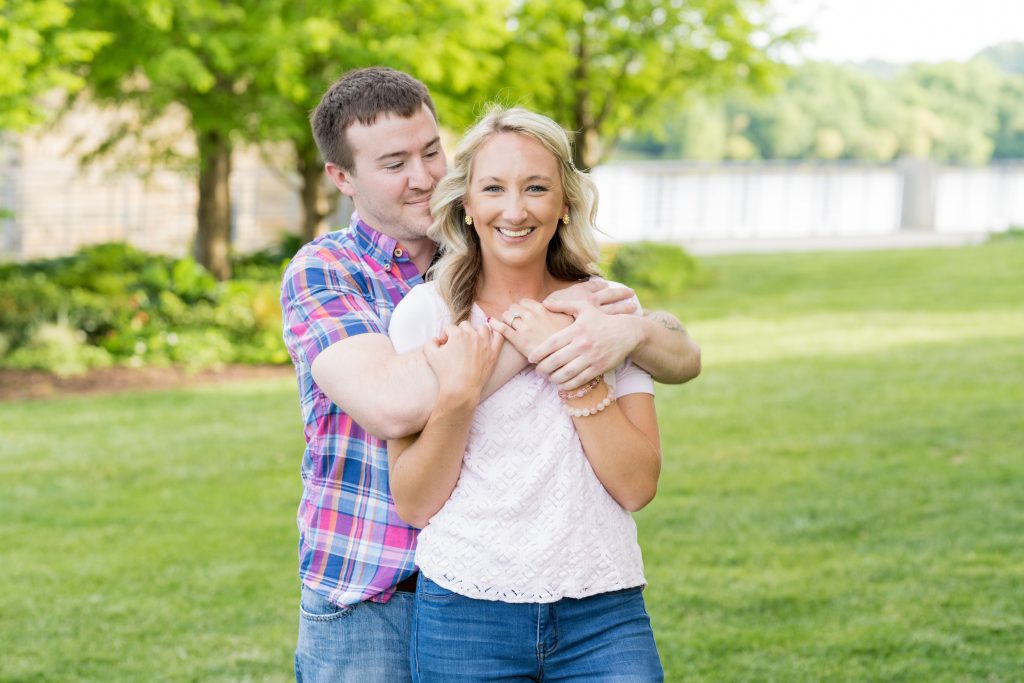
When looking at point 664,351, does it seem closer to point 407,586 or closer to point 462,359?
point 462,359

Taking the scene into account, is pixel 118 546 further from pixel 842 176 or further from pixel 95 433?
pixel 842 176

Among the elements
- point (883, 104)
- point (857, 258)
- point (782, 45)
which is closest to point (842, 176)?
point (883, 104)

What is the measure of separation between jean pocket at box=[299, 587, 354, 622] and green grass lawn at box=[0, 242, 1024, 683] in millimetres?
2631

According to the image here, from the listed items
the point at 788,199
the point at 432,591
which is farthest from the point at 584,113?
the point at 788,199

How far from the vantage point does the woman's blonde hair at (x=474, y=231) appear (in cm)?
247

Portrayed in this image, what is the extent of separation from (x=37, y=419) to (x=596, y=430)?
28.9 ft

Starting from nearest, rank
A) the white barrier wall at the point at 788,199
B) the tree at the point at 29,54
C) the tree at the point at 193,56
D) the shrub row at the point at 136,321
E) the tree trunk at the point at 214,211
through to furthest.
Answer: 1. the tree at the point at 29,54
2. the tree at the point at 193,56
3. the shrub row at the point at 136,321
4. the tree trunk at the point at 214,211
5. the white barrier wall at the point at 788,199

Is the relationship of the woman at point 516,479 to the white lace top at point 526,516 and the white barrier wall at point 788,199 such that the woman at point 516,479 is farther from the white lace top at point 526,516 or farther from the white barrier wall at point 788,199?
the white barrier wall at point 788,199

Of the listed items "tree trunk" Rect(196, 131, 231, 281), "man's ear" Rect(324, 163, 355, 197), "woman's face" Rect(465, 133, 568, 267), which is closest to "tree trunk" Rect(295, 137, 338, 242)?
"tree trunk" Rect(196, 131, 231, 281)

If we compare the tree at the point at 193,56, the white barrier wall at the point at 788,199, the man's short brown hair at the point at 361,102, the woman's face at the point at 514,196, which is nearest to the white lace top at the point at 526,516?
the woman's face at the point at 514,196

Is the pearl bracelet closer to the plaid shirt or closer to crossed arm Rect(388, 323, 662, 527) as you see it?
crossed arm Rect(388, 323, 662, 527)

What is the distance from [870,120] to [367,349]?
62.7 metres

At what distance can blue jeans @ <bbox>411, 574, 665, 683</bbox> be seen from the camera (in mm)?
2379

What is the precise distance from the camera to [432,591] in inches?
96.4
